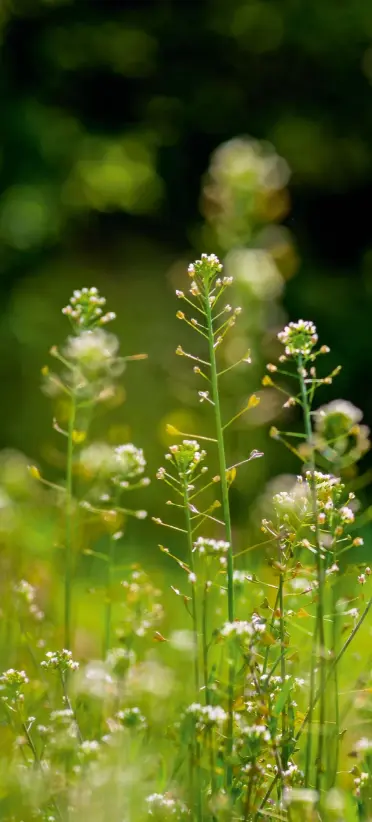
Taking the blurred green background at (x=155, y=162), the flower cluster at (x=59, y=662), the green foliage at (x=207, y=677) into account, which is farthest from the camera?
the blurred green background at (x=155, y=162)

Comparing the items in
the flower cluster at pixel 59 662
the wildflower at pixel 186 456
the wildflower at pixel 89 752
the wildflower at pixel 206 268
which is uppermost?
the wildflower at pixel 206 268

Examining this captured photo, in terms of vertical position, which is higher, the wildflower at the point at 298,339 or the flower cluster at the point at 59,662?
the wildflower at the point at 298,339

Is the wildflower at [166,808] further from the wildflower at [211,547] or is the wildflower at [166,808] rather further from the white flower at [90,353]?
the white flower at [90,353]

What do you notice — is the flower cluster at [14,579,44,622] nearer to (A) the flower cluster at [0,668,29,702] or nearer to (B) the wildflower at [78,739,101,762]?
(A) the flower cluster at [0,668,29,702]

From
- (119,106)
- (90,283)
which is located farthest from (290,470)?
(119,106)

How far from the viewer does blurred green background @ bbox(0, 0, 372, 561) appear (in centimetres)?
838

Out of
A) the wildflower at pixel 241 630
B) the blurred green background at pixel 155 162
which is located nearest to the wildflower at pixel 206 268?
the wildflower at pixel 241 630

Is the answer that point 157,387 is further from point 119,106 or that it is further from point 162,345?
point 119,106

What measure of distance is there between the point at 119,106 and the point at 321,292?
2.60 meters

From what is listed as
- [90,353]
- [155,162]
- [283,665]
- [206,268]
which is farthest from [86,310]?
[155,162]

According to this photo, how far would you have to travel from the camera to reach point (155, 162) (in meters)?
8.84

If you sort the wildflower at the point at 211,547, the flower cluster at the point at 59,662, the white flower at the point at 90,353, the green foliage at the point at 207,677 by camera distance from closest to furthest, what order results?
Answer: 1. the green foliage at the point at 207,677
2. the wildflower at the point at 211,547
3. the flower cluster at the point at 59,662
4. the white flower at the point at 90,353

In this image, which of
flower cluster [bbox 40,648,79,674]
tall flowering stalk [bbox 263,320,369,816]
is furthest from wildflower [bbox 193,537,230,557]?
flower cluster [bbox 40,648,79,674]

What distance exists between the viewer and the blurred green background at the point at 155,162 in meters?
8.38
